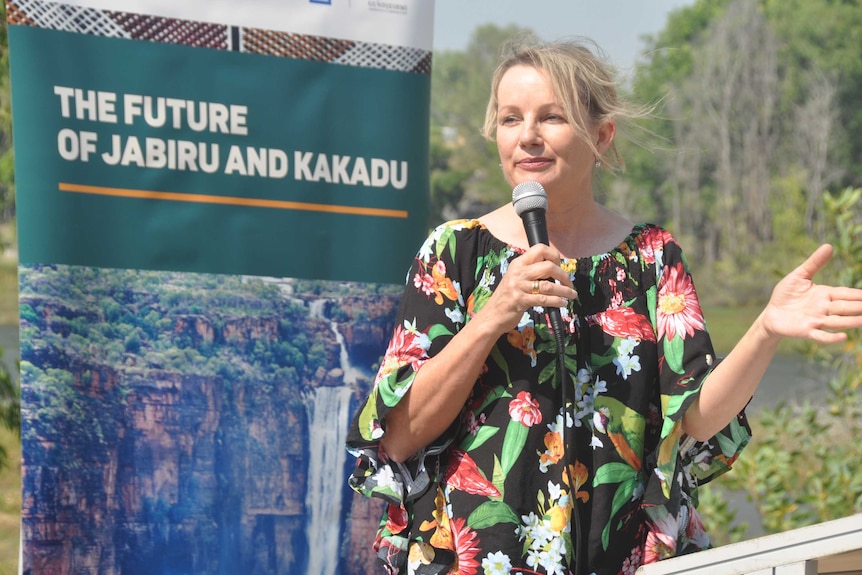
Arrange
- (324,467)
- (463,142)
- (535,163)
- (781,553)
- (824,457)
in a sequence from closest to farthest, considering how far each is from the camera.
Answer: (781,553) < (535,163) < (324,467) < (824,457) < (463,142)

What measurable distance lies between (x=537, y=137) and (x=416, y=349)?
44cm

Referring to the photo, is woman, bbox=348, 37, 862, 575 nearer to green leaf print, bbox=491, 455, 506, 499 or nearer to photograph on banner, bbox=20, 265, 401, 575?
green leaf print, bbox=491, 455, 506, 499

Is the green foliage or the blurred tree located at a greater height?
the blurred tree

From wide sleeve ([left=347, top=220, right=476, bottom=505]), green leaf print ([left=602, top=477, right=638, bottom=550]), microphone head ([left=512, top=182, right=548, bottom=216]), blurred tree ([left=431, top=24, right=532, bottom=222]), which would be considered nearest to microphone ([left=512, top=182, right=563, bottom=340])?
microphone head ([left=512, top=182, right=548, bottom=216])

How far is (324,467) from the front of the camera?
2.45 m

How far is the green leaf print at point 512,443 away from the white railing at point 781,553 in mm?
431

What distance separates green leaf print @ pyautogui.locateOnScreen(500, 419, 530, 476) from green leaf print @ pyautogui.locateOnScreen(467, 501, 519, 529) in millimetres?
58

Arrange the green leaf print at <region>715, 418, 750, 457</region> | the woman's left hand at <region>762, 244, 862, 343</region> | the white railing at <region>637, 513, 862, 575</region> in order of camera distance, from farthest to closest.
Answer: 1. the green leaf print at <region>715, 418, 750, 457</region>
2. the woman's left hand at <region>762, 244, 862, 343</region>
3. the white railing at <region>637, 513, 862, 575</region>

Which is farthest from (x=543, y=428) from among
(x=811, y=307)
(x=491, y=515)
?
(x=811, y=307)

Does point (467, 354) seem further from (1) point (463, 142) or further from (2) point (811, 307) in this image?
(1) point (463, 142)

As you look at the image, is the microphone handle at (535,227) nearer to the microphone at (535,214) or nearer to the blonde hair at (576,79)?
the microphone at (535,214)

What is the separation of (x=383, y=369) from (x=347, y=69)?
2.85ft

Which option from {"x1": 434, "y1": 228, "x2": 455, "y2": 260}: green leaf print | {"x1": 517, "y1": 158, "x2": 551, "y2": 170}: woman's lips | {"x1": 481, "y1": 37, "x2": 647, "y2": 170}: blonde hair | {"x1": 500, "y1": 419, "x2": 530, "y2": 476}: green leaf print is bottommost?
{"x1": 500, "y1": 419, "x2": 530, "y2": 476}: green leaf print

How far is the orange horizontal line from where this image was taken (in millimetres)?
2213
